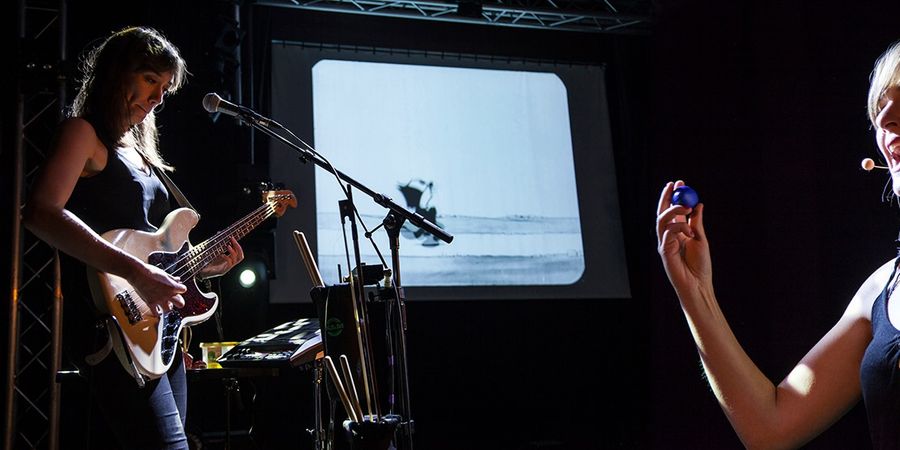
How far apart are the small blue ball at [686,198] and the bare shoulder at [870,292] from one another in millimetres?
450

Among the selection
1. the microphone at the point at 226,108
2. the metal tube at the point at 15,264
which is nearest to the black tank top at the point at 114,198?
the microphone at the point at 226,108

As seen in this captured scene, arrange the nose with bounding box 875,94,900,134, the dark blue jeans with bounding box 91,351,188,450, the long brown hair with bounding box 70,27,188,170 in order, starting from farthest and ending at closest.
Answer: the long brown hair with bounding box 70,27,188,170, the dark blue jeans with bounding box 91,351,188,450, the nose with bounding box 875,94,900,134

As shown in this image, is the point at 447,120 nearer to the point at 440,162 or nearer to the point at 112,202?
the point at 440,162

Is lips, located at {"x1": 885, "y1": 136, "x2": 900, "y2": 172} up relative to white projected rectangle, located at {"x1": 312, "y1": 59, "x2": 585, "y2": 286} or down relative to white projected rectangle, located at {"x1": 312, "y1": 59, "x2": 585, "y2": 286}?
down

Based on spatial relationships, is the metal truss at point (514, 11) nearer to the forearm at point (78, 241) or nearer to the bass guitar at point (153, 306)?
the bass guitar at point (153, 306)

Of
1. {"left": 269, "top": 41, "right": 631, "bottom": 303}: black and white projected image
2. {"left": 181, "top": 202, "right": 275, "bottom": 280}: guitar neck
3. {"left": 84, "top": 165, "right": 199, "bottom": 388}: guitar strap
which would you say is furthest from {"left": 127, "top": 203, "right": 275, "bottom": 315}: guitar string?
{"left": 269, "top": 41, "right": 631, "bottom": 303}: black and white projected image

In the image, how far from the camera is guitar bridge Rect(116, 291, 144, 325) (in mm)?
1919

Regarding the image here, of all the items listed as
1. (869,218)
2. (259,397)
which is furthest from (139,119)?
(869,218)

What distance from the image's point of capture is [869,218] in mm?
4109

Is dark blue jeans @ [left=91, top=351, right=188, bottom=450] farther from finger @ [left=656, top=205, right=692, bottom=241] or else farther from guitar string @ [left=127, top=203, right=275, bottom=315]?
finger @ [left=656, top=205, right=692, bottom=241]

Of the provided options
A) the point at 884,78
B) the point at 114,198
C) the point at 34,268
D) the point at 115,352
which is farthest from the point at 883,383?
the point at 34,268

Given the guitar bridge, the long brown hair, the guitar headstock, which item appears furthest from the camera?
the guitar headstock

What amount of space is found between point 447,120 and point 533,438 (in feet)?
7.43

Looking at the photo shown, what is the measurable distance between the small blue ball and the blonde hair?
415 mm
